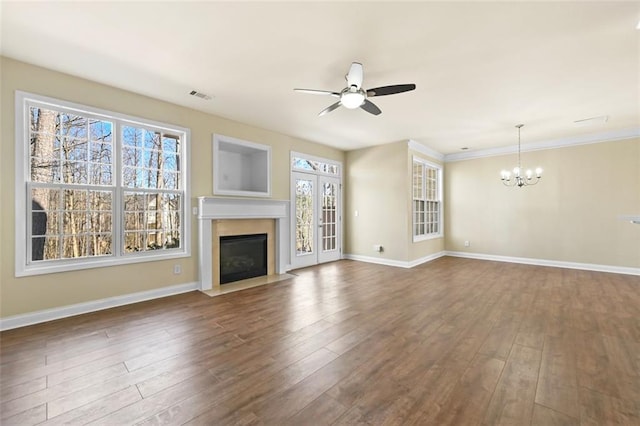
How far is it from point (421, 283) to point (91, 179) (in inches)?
205

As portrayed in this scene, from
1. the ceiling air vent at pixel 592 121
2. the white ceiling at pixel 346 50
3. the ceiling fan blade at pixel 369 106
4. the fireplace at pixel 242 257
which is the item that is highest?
the white ceiling at pixel 346 50

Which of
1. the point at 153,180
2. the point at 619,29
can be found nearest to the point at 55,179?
the point at 153,180

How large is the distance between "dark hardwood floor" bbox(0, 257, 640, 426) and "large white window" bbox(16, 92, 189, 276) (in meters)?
0.84

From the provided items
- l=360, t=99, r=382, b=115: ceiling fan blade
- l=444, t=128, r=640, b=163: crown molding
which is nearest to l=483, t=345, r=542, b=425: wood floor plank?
l=360, t=99, r=382, b=115: ceiling fan blade

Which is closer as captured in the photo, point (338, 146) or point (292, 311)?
point (292, 311)

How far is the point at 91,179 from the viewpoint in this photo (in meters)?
3.52

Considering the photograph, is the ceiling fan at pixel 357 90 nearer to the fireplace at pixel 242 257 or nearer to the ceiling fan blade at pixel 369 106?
the ceiling fan blade at pixel 369 106

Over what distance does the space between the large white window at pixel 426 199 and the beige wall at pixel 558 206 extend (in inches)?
15.0

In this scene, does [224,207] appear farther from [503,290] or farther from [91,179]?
[503,290]

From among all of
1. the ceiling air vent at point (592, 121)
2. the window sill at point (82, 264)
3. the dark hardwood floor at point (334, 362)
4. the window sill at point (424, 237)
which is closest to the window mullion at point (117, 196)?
the window sill at point (82, 264)

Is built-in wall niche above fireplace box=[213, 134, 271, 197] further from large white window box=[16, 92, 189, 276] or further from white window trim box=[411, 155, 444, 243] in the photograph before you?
white window trim box=[411, 155, 444, 243]

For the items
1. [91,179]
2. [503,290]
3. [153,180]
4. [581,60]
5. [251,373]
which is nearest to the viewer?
[251,373]

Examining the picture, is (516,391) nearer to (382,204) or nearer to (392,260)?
(392,260)

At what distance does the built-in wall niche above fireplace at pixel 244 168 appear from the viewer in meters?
5.12
